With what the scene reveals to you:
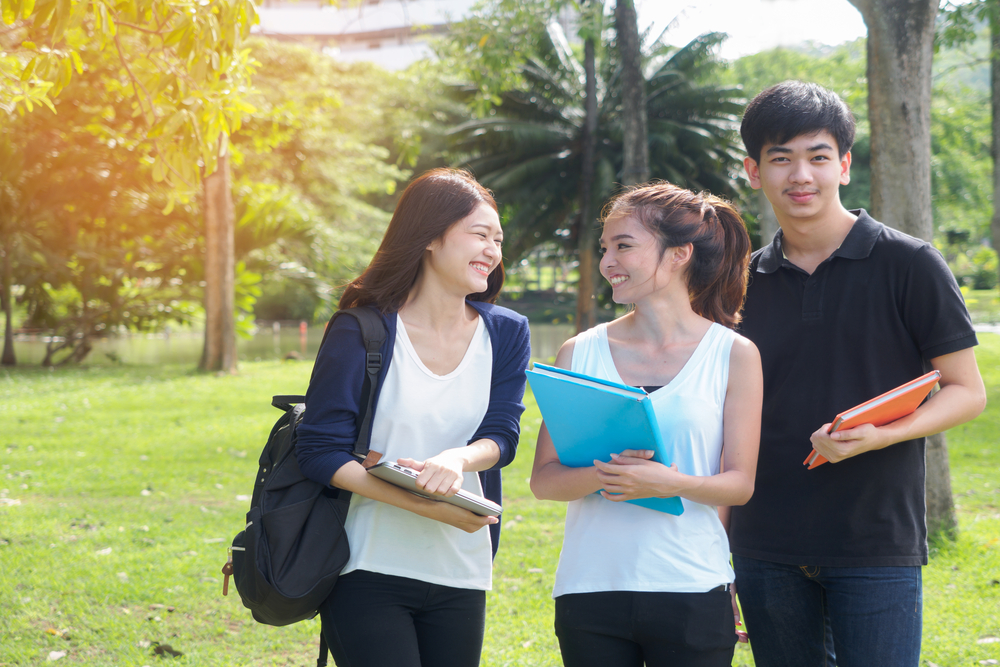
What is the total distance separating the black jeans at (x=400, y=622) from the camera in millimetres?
2076

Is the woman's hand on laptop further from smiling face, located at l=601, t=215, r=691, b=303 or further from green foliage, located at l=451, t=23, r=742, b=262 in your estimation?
green foliage, located at l=451, t=23, r=742, b=262

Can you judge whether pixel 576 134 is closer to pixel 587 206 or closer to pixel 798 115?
pixel 587 206

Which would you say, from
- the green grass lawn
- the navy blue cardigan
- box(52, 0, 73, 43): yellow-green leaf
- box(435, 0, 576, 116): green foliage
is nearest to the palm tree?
box(435, 0, 576, 116): green foliage

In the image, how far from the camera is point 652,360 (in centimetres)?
212

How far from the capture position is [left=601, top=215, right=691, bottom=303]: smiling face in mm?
2141

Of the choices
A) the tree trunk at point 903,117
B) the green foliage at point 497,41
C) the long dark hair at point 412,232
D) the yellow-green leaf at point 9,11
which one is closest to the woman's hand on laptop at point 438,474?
the long dark hair at point 412,232

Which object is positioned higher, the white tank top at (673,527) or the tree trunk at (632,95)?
the tree trunk at (632,95)

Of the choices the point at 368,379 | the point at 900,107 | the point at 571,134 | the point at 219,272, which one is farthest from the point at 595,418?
the point at 571,134

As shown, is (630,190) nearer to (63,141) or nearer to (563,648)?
(563,648)

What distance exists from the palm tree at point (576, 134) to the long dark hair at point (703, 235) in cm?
2182

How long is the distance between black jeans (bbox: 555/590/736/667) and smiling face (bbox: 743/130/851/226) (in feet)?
3.50

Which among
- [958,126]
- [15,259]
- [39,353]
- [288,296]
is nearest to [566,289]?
[288,296]

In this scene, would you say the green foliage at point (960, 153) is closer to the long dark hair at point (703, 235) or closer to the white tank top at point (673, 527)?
the long dark hair at point (703, 235)

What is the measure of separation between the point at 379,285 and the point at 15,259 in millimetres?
18110
